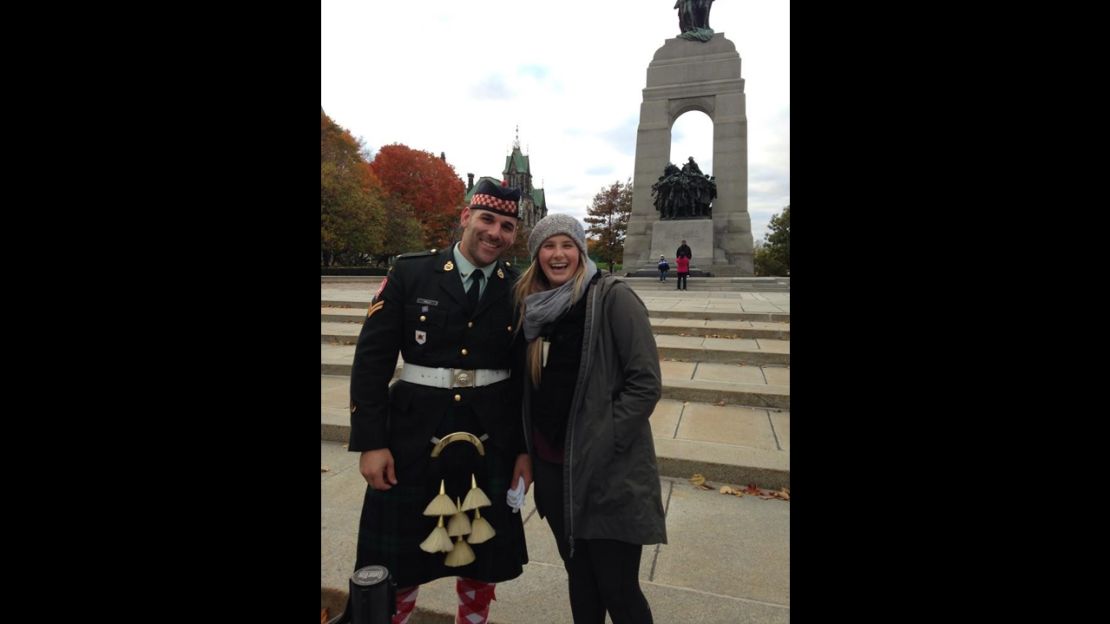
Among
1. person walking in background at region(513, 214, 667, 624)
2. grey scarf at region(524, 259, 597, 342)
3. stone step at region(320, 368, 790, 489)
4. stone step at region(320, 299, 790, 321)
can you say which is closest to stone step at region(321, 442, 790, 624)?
stone step at region(320, 368, 790, 489)

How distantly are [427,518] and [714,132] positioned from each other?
26.8 m

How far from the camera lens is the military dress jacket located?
7.09ft

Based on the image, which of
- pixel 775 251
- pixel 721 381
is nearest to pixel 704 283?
pixel 721 381

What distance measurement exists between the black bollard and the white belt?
2.82 feet

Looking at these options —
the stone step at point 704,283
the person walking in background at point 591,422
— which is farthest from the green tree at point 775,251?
the person walking in background at point 591,422

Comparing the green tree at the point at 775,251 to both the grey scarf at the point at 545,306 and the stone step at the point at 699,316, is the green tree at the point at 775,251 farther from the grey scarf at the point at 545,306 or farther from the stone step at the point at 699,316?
the grey scarf at the point at 545,306

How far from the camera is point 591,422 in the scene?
6.42 ft

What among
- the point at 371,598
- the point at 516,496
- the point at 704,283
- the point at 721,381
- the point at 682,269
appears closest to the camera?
the point at 371,598

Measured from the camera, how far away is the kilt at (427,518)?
86.6 inches

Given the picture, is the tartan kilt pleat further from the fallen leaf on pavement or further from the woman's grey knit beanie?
the fallen leaf on pavement

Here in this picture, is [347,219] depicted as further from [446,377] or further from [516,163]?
[516,163]

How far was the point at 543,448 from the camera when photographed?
2.19m
